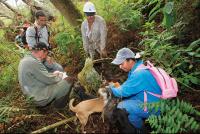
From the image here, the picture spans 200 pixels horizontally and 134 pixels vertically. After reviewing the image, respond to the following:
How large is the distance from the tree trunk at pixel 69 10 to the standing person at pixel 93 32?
1.78m

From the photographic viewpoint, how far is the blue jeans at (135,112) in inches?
192

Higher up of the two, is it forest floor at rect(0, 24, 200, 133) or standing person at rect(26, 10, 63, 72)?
standing person at rect(26, 10, 63, 72)

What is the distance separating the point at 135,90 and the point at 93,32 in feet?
10.4

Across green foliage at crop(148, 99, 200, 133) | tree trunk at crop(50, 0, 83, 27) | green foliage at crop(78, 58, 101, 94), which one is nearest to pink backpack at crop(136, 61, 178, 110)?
green foliage at crop(148, 99, 200, 133)

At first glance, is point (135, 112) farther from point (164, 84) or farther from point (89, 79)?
point (89, 79)

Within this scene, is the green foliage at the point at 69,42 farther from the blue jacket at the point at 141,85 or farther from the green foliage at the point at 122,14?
the blue jacket at the point at 141,85

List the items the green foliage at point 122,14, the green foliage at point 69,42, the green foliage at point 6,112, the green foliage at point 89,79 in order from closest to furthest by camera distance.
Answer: the green foliage at point 6,112 → the green foliage at point 89,79 → the green foliage at point 122,14 → the green foliage at point 69,42

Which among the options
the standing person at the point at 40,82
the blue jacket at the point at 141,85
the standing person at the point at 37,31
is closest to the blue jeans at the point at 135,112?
the blue jacket at the point at 141,85

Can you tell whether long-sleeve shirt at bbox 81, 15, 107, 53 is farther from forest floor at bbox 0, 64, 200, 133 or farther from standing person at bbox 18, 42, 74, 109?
forest floor at bbox 0, 64, 200, 133

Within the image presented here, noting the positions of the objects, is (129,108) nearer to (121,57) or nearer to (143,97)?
(143,97)

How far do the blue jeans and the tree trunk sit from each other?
16.4 ft

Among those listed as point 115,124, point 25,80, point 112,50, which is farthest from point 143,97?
point 112,50

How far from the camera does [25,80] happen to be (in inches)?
241

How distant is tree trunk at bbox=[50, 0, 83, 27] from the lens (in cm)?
936
